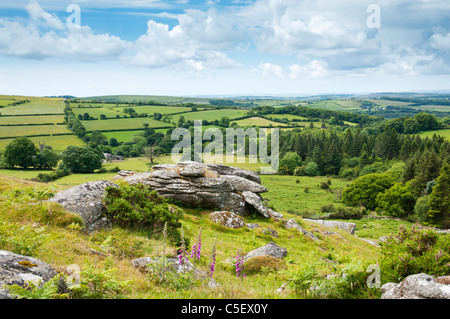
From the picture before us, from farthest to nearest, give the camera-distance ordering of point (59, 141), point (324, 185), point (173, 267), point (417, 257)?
point (59, 141), point (324, 185), point (173, 267), point (417, 257)

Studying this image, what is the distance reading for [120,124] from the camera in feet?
440

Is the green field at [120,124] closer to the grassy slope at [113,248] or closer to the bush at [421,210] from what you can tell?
the bush at [421,210]

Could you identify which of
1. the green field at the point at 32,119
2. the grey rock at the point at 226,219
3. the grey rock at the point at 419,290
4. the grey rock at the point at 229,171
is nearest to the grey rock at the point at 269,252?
the grey rock at the point at 226,219

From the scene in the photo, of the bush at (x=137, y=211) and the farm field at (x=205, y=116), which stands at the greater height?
the farm field at (x=205, y=116)

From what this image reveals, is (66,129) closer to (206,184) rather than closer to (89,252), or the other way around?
(206,184)

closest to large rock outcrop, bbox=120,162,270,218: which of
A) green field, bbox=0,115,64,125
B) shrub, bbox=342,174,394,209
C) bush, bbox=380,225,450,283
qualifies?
bush, bbox=380,225,450,283

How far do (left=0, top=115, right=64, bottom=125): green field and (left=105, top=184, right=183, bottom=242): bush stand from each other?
12298cm

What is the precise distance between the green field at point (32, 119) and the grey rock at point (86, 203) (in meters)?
122

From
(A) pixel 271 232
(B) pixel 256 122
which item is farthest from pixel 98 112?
(A) pixel 271 232

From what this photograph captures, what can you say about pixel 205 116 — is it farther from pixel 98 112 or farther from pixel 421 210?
pixel 421 210

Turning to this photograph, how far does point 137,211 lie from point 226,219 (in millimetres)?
9807

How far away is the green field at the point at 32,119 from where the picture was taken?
110 meters

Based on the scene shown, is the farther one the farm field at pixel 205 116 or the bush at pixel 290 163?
the farm field at pixel 205 116
